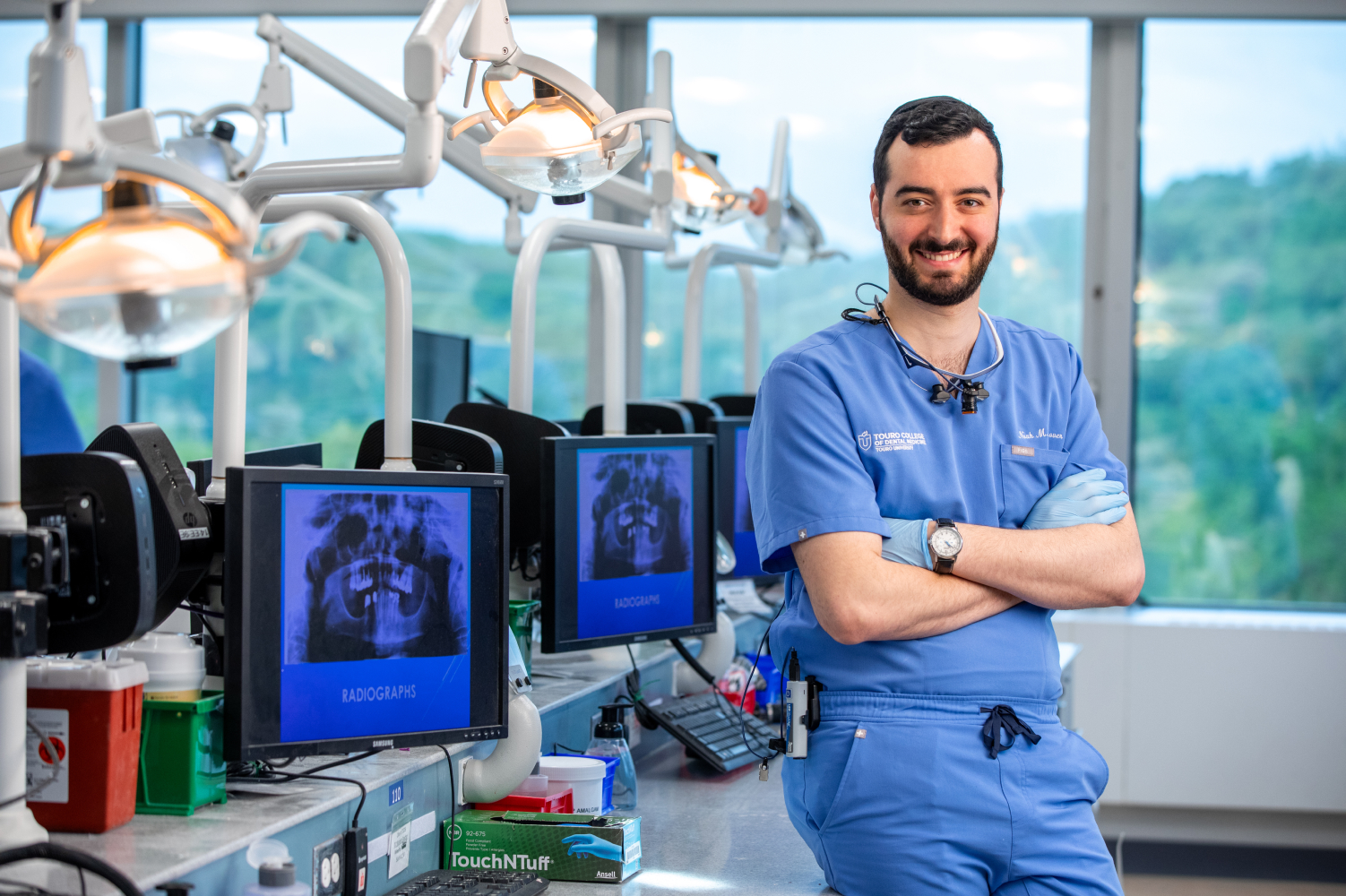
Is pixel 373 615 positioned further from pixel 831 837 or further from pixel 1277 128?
pixel 1277 128

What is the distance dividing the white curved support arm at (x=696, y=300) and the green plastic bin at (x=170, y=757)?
2.37 metres

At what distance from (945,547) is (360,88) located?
1668mm

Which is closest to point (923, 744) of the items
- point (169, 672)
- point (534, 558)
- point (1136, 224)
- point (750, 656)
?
point (169, 672)

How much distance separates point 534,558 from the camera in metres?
2.45

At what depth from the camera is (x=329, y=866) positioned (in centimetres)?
150

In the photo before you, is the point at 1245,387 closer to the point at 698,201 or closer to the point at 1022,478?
the point at 698,201

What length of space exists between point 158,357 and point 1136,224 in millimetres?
4510

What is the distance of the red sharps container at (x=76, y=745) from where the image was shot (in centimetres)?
132

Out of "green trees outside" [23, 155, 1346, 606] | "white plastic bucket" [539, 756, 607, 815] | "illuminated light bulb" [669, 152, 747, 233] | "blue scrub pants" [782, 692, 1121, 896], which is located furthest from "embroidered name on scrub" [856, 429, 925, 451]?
"green trees outside" [23, 155, 1346, 606]

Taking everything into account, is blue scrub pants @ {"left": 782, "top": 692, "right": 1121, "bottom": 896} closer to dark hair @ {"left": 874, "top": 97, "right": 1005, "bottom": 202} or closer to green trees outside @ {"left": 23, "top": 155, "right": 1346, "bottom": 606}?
dark hair @ {"left": 874, "top": 97, "right": 1005, "bottom": 202}

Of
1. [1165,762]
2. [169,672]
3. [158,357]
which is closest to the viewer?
[158,357]

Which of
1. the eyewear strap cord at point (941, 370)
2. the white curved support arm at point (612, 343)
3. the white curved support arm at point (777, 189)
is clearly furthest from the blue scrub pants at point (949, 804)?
the white curved support arm at point (777, 189)

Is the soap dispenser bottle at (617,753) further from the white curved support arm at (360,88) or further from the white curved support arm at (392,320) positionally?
the white curved support arm at (360,88)

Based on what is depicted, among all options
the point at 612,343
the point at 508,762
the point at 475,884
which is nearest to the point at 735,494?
the point at 612,343
